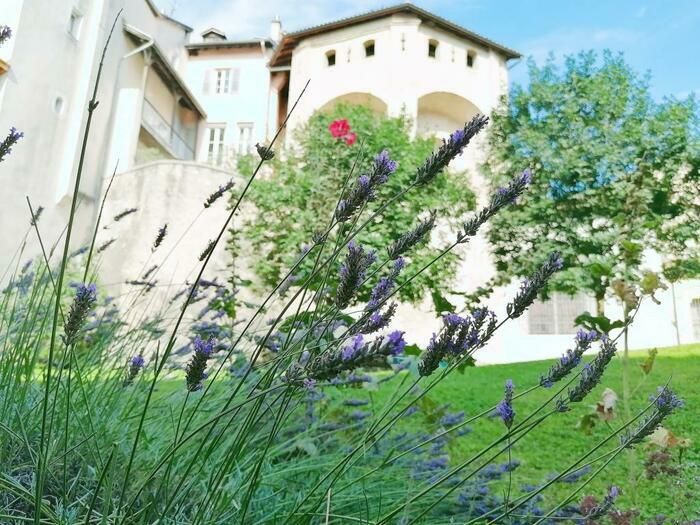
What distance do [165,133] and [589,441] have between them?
16.0m

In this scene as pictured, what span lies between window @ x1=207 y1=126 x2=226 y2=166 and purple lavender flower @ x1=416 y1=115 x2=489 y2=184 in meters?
19.1

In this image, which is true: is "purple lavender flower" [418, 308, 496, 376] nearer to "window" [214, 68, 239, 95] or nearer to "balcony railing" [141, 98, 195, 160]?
"balcony railing" [141, 98, 195, 160]

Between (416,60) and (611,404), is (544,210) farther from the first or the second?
(611,404)

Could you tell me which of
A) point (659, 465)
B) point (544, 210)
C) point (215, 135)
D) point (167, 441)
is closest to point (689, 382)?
point (659, 465)

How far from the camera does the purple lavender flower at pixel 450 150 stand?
2.90 ft

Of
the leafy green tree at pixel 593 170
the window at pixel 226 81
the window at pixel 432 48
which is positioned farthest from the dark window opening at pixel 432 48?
the window at pixel 226 81

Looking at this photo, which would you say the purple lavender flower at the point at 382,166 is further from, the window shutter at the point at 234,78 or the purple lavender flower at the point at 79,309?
the window shutter at the point at 234,78

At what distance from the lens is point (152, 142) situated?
52.6ft

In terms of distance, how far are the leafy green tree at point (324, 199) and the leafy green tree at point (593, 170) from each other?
160 cm

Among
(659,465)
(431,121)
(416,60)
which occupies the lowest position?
(659,465)

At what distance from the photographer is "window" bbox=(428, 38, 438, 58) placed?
16188mm

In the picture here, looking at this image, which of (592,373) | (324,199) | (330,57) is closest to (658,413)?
(592,373)

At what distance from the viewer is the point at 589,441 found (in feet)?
10.6

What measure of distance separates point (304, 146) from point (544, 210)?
4.86m
